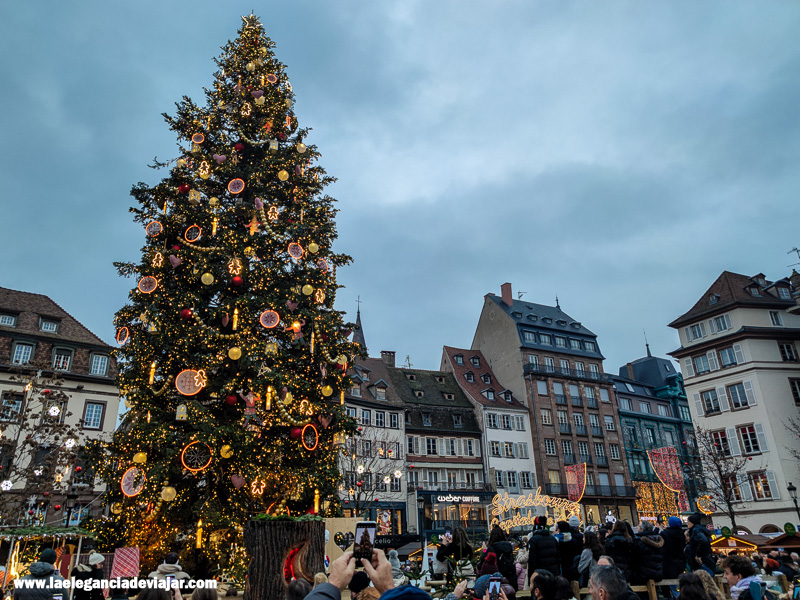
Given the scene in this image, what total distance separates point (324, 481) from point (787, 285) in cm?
3992

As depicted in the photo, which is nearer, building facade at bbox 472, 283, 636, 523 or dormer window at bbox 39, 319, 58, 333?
dormer window at bbox 39, 319, 58, 333

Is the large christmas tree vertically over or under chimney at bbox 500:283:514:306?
under

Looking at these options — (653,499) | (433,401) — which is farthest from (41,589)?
(653,499)

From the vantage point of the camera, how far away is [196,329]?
14.7m

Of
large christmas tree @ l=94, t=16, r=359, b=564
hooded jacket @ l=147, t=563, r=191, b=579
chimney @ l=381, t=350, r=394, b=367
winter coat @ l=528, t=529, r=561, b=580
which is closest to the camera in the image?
hooded jacket @ l=147, t=563, r=191, b=579

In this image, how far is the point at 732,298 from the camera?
38906 mm

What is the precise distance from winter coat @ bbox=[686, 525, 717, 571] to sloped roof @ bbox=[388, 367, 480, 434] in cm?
3561

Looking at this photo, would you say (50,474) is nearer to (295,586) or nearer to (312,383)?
(312,383)

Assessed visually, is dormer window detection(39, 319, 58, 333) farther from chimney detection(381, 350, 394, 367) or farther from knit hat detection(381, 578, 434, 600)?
knit hat detection(381, 578, 434, 600)

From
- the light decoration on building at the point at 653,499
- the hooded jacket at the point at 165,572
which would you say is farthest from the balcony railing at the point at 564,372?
the hooded jacket at the point at 165,572

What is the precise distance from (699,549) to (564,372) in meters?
44.8

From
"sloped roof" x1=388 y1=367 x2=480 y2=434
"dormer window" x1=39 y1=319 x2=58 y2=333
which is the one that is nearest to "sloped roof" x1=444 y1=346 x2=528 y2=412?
"sloped roof" x1=388 y1=367 x2=480 y2=434

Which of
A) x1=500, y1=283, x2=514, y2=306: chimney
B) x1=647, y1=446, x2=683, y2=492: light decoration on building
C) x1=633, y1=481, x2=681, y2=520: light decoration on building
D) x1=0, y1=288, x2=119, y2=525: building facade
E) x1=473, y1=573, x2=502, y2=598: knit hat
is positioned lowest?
x1=473, y1=573, x2=502, y2=598: knit hat

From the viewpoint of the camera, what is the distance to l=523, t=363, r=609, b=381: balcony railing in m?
50.1
